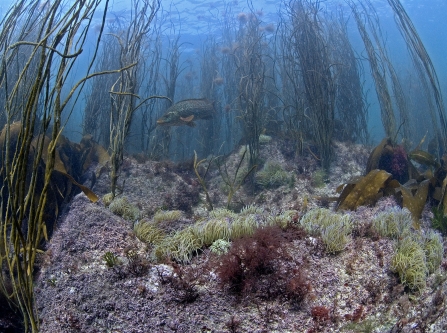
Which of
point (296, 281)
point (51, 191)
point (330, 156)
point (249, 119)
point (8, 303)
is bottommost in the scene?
point (8, 303)

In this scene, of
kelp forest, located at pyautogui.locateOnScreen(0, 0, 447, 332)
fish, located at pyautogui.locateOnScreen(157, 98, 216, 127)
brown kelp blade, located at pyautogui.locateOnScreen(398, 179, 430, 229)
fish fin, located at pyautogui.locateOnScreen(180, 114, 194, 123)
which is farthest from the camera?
fish, located at pyautogui.locateOnScreen(157, 98, 216, 127)

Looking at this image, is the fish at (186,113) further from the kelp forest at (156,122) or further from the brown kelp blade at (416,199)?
the brown kelp blade at (416,199)

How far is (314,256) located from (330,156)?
5873 millimetres

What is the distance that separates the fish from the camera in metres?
7.50

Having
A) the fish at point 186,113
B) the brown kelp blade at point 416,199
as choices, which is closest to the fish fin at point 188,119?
the fish at point 186,113

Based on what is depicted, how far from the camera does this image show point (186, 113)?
7.71 meters

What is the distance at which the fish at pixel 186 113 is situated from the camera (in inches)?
295

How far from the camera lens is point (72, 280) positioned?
279cm

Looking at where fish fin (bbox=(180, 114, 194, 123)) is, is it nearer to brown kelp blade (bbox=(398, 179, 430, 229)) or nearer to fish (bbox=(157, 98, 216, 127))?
fish (bbox=(157, 98, 216, 127))

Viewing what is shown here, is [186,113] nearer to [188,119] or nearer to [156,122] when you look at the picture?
[188,119]

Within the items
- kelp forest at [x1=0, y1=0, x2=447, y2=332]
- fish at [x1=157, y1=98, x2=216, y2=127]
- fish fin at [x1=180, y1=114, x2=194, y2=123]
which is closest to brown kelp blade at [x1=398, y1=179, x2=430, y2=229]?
kelp forest at [x1=0, y1=0, x2=447, y2=332]

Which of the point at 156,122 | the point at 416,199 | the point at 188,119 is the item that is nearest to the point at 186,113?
the point at 188,119

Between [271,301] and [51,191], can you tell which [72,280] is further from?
[51,191]

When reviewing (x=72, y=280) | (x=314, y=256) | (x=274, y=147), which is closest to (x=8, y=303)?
(x=72, y=280)
